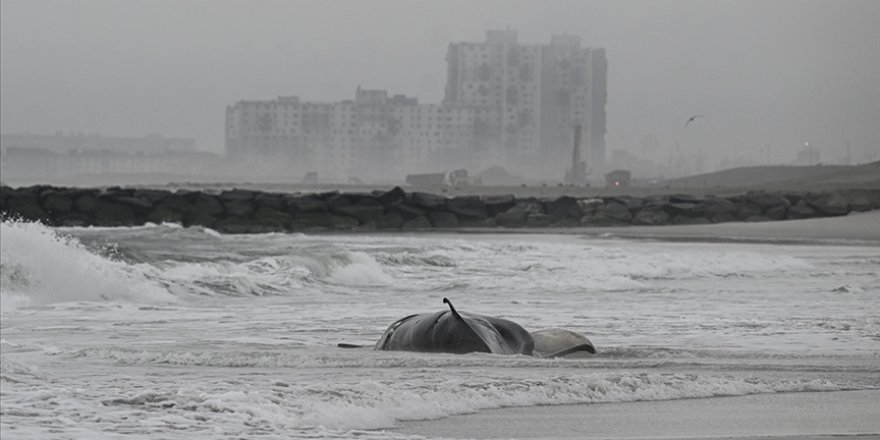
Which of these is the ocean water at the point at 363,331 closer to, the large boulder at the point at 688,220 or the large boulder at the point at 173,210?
the large boulder at the point at 173,210

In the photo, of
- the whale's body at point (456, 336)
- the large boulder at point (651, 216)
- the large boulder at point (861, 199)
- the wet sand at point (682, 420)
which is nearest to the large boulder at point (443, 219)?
the large boulder at point (651, 216)

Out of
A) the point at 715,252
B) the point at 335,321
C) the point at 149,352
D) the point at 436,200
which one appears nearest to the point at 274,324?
the point at 335,321

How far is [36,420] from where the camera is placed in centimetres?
471

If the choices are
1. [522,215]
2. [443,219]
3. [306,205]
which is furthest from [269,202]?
[522,215]

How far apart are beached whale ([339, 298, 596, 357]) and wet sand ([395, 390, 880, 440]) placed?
1.59 metres

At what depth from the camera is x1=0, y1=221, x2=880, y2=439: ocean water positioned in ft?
17.2

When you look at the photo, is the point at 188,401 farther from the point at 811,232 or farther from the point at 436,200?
the point at 436,200

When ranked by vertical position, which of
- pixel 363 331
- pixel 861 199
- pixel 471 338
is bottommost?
pixel 363 331

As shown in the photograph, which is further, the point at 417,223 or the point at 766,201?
the point at 766,201

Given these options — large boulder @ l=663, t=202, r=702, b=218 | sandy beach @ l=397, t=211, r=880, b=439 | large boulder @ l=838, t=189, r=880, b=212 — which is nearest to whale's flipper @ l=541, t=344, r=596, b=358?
sandy beach @ l=397, t=211, r=880, b=439

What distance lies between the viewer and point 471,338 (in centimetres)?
741

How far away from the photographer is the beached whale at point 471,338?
741 centimetres

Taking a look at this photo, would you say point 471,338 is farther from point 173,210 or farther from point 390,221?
point 173,210

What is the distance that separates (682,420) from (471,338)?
2048mm
